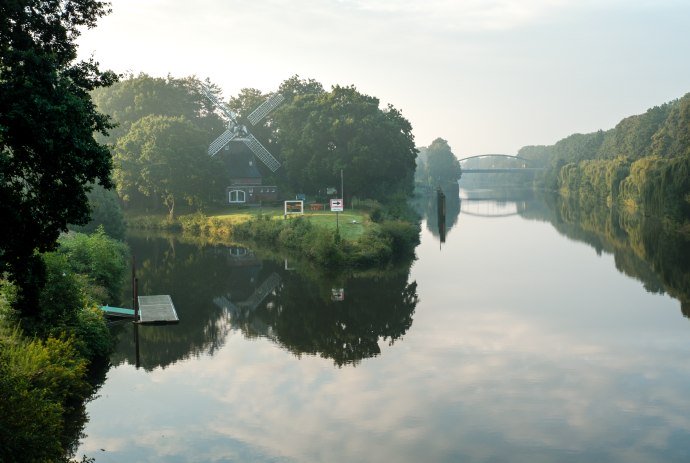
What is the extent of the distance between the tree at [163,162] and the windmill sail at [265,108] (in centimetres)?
1895

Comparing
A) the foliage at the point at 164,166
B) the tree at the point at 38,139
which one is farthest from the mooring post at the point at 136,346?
the foliage at the point at 164,166

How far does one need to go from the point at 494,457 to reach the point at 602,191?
124 m

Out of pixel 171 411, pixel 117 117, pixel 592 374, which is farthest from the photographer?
pixel 117 117

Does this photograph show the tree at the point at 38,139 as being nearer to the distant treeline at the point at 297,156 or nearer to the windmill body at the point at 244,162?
the distant treeline at the point at 297,156

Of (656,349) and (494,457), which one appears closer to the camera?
(494,457)

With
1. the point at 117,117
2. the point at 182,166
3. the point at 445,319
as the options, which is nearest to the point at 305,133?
the point at 182,166

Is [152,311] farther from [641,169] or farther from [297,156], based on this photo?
[641,169]

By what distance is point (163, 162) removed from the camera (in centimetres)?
8088

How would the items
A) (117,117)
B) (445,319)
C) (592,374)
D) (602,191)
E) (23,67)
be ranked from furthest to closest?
(602,191), (117,117), (445,319), (592,374), (23,67)

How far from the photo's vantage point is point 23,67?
1727 cm

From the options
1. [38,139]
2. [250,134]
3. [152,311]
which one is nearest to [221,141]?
[250,134]

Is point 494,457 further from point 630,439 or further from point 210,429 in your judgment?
point 210,429

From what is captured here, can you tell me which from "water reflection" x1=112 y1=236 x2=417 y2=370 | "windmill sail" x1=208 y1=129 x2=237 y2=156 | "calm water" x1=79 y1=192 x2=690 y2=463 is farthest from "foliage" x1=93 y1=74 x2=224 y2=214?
"calm water" x1=79 y1=192 x2=690 y2=463

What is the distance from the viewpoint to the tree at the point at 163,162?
3201 inches
